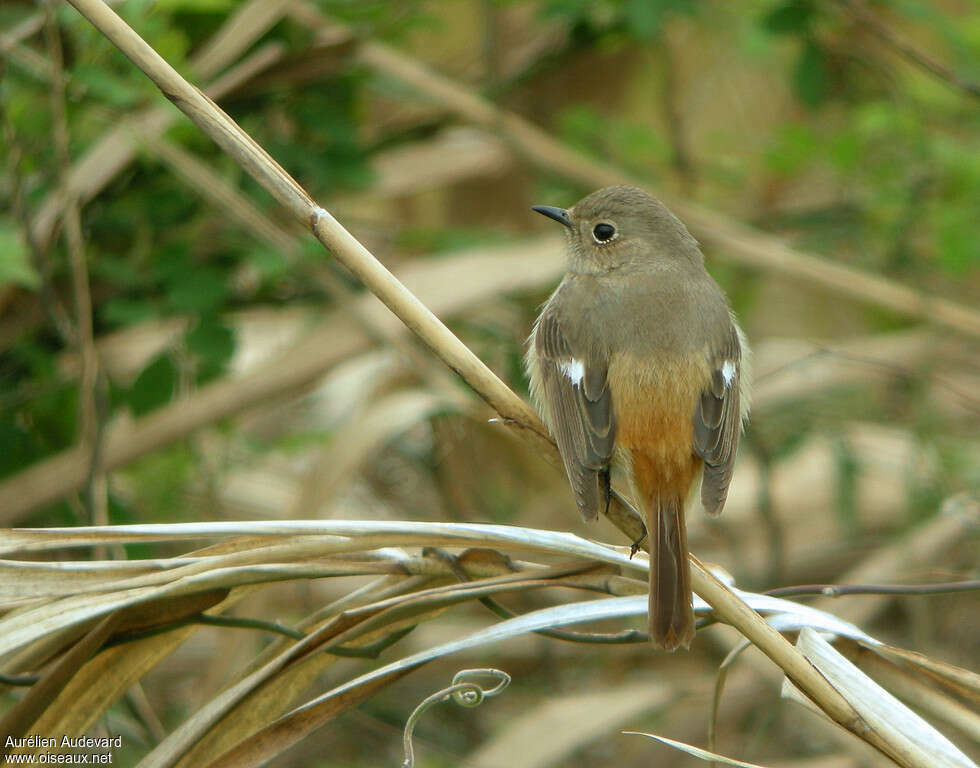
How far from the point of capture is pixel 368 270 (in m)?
2.11

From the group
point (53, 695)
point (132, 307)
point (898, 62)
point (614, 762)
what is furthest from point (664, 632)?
point (898, 62)

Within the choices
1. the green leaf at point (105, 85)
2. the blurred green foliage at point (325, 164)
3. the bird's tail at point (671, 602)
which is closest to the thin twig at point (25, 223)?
the blurred green foliage at point (325, 164)

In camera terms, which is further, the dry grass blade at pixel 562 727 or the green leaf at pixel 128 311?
the dry grass blade at pixel 562 727

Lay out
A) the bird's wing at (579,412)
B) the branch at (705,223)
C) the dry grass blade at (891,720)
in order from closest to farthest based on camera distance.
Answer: the dry grass blade at (891,720)
the bird's wing at (579,412)
the branch at (705,223)

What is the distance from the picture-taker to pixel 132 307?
3.96m

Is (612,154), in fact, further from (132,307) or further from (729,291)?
(132,307)

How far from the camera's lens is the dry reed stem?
1964 millimetres

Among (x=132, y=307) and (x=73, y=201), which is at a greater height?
(x=73, y=201)

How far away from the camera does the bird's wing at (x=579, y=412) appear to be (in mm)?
2787

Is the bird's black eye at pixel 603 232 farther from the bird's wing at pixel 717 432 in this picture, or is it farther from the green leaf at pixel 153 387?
the green leaf at pixel 153 387

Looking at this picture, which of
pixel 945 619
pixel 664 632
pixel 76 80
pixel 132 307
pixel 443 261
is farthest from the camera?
pixel 945 619

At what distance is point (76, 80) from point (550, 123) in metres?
2.60

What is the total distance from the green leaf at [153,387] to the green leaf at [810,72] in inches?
108

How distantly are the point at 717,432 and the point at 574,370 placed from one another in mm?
428
